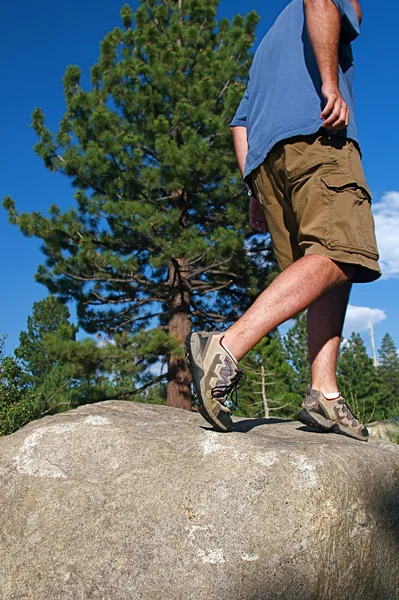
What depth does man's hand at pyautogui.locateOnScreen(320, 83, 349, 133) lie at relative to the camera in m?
1.90

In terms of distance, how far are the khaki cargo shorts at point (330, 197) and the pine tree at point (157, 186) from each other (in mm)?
5555

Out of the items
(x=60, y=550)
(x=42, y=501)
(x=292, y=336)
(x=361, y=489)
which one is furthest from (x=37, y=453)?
(x=292, y=336)

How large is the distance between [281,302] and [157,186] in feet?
21.7

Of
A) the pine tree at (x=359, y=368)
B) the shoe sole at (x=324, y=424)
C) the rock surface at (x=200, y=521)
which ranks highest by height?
the pine tree at (x=359, y=368)

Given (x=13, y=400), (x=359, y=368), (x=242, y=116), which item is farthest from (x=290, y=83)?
(x=359, y=368)

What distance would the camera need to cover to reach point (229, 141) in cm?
835

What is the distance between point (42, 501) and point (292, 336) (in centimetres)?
2586

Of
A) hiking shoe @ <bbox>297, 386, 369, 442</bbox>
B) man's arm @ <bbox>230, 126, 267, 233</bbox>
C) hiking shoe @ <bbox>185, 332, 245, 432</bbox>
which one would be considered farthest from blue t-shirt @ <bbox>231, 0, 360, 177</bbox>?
hiking shoe @ <bbox>297, 386, 369, 442</bbox>

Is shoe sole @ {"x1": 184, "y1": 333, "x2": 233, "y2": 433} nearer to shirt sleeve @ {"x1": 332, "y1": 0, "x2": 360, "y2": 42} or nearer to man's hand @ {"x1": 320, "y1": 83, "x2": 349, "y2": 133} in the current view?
man's hand @ {"x1": 320, "y1": 83, "x2": 349, "y2": 133}

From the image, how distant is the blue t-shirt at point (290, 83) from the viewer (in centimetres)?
200

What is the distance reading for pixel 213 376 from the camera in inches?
67.7

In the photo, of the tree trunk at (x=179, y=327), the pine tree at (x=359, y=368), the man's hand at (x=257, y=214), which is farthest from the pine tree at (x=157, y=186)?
the pine tree at (x=359, y=368)

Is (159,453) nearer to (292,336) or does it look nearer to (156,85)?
(156,85)

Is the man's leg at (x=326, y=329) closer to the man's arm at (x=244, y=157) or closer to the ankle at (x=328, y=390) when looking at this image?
the ankle at (x=328, y=390)
